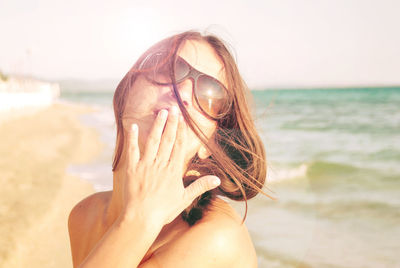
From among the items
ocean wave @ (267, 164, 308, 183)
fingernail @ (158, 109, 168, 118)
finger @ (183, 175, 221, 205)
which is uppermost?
fingernail @ (158, 109, 168, 118)

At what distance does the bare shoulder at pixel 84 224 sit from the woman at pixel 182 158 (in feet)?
1.00

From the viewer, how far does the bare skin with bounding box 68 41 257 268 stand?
1111 mm

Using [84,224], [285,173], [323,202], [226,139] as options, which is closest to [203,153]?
[226,139]

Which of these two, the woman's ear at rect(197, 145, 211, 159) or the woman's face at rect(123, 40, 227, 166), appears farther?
the woman's ear at rect(197, 145, 211, 159)

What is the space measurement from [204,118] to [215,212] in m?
0.36

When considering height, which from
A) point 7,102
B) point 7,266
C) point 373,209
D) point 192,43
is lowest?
point 7,102

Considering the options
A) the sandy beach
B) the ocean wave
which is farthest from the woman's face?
the ocean wave

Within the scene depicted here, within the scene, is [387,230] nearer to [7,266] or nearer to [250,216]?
[250,216]

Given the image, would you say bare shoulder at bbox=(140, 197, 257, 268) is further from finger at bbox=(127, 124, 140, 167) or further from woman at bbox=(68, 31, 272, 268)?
finger at bbox=(127, 124, 140, 167)

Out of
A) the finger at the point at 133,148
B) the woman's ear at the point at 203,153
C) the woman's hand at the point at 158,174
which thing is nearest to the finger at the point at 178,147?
the woman's hand at the point at 158,174

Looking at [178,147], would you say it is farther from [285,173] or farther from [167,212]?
[285,173]

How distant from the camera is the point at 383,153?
10.8 m

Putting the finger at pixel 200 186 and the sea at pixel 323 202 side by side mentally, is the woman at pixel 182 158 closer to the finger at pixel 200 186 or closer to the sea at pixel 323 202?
the finger at pixel 200 186

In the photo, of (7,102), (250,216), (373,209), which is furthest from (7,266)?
(7,102)
